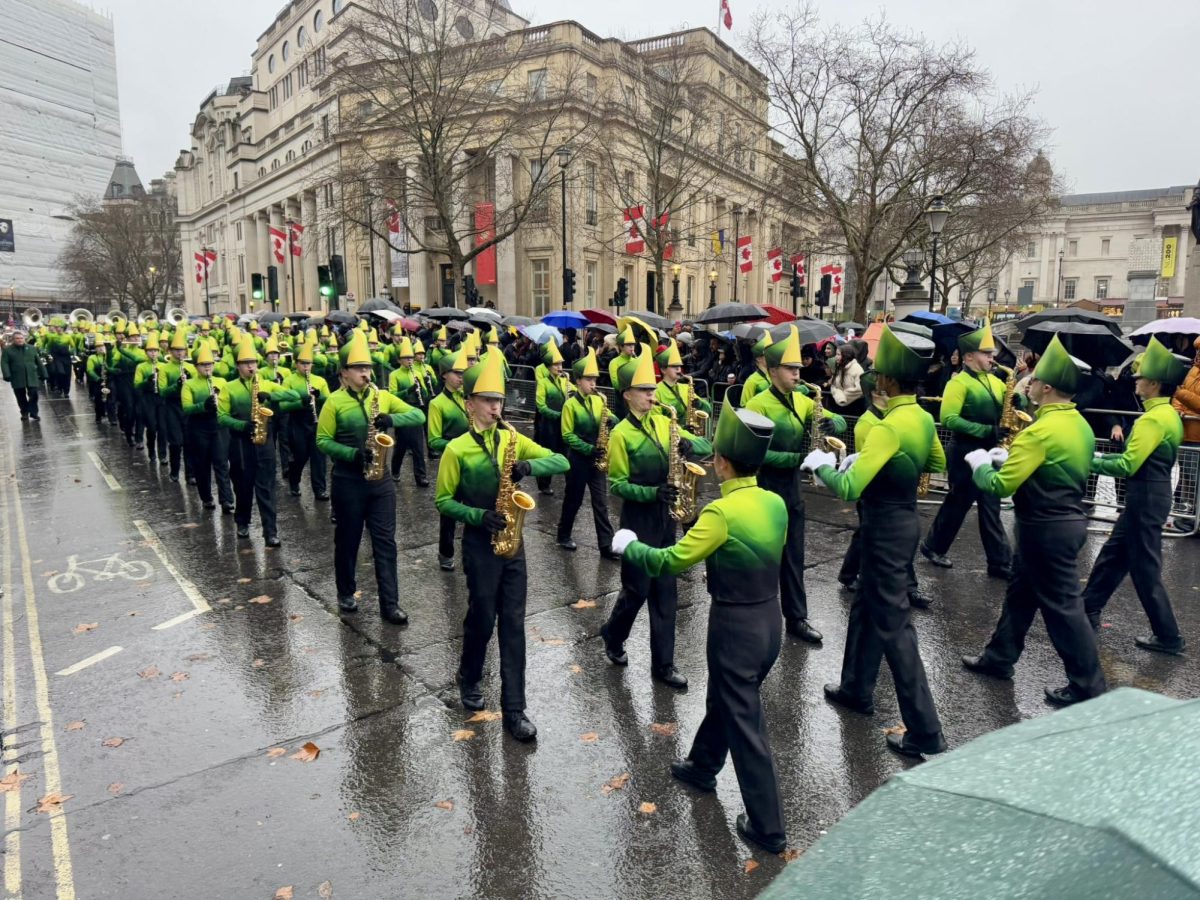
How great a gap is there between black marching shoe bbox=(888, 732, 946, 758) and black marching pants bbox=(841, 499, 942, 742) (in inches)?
1.4

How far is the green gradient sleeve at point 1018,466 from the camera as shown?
5.24 metres

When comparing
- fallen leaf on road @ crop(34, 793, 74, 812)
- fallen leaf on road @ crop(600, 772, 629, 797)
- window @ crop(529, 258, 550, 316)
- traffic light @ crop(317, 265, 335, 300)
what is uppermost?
window @ crop(529, 258, 550, 316)

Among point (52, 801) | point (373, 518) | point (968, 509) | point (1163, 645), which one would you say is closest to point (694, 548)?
point (52, 801)

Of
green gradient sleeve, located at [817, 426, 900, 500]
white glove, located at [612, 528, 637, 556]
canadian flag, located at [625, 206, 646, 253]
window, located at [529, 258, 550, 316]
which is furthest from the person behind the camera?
window, located at [529, 258, 550, 316]

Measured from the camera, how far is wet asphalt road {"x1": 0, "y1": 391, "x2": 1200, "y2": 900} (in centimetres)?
417

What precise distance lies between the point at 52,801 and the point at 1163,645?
7.84 m

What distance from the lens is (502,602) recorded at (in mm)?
5508

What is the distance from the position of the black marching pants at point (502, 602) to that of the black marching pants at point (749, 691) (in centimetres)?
161

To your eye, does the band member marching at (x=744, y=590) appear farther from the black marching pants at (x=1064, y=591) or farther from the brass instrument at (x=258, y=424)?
the brass instrument at (x=258, y=424)

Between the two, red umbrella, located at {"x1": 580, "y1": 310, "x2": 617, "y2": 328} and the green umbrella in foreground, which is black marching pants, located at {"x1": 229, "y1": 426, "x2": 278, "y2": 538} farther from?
red umbrella, located at {"x1": 580, "y1": 310, "x2": 617, "y2": 328}

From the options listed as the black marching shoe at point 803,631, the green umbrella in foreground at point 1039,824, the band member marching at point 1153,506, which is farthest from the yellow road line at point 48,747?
the band member marching at point 1153,506

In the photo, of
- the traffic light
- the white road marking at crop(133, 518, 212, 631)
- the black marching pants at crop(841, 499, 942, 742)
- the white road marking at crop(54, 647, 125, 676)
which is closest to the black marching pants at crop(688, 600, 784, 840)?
the black marching pants at crop(841, 499, 942, 742)

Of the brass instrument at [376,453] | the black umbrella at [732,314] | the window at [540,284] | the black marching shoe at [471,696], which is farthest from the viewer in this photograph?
the window at [540,284]

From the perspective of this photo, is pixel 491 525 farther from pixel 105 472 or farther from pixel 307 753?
pixel 105 472
